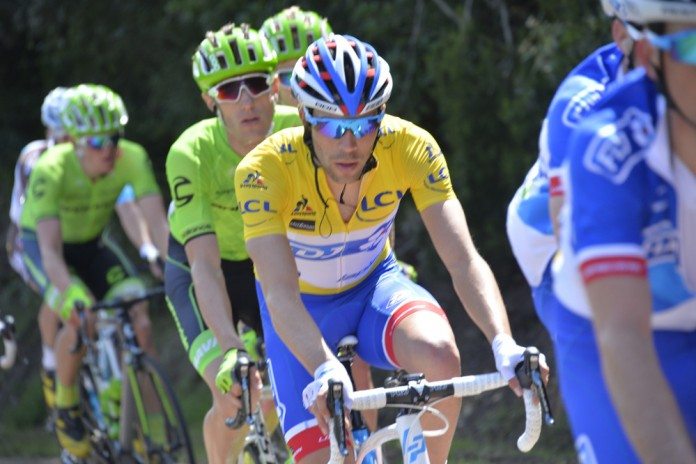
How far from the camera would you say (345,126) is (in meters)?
4.58

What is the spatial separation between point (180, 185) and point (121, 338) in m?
2.64

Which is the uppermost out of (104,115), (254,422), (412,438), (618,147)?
(618,147)

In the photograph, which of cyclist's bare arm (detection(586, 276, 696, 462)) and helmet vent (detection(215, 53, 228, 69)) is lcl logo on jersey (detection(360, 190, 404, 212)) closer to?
helmet vent (detection(215, 53, 228, 69))

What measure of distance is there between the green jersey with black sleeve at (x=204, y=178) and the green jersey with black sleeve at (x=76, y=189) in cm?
254

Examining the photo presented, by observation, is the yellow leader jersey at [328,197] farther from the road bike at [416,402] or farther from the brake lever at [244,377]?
the road bike at [416,402]

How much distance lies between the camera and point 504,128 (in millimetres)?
9133

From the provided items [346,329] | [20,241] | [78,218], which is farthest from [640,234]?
[20,241]

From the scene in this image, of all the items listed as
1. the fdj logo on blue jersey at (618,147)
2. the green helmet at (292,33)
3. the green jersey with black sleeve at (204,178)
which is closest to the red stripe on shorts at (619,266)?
the fdj logo on blue jersey at (618,147)

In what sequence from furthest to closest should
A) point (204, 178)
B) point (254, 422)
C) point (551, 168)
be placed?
1. point (204, 178)
2. point (254, 422)
3. point (551, 168)

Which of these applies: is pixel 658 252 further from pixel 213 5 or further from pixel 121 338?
pixel 213 5

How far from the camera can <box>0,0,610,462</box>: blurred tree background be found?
8594 millimetres

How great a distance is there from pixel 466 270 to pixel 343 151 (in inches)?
22.9

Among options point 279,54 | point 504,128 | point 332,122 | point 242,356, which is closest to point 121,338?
point 279,54

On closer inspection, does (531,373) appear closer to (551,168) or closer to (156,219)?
(551,168)
